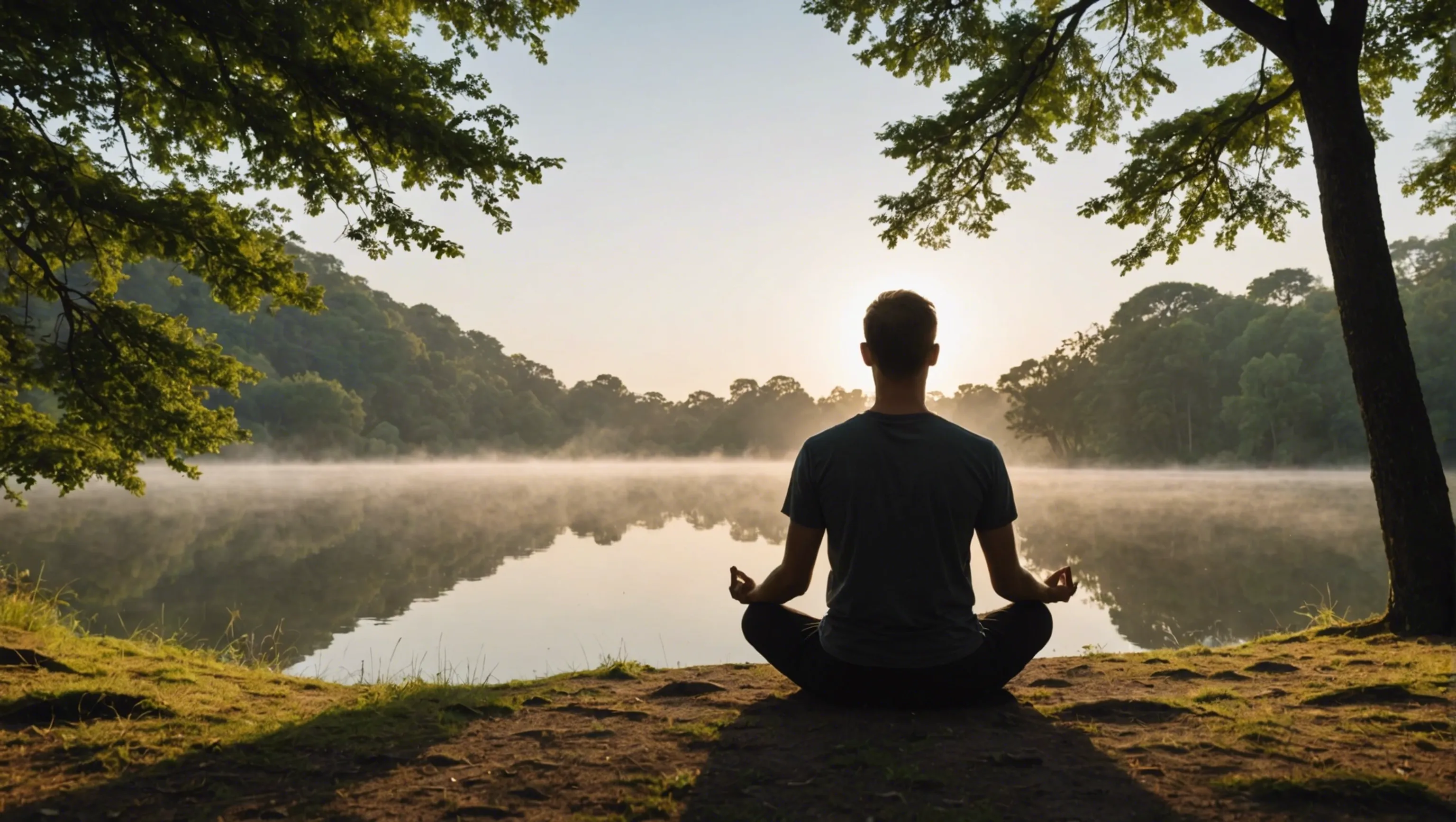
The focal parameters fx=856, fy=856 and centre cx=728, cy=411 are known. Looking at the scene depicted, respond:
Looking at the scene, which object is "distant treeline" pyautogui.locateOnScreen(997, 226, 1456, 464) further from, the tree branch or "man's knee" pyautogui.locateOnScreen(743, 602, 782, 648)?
"man's knee" pyautogui.locateOnScreen(743, 602, 782, 648)

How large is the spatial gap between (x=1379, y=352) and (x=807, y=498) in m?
5.01

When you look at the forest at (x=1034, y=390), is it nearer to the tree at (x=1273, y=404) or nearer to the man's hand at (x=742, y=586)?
the tree at (x=1273, y=404)

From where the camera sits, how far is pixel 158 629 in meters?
11.5

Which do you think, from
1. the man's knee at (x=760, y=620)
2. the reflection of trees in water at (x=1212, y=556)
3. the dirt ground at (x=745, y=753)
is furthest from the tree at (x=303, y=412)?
the man's knee at (x=760, y=620)

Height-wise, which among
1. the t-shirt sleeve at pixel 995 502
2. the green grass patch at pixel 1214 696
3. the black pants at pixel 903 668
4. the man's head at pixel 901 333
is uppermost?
the man's head at pixel 901 333

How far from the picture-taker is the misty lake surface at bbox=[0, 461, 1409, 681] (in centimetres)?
1136

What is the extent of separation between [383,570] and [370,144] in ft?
41.7

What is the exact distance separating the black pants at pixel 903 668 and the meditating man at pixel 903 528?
1 centimetres

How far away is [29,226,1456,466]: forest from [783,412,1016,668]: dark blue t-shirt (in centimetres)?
2612

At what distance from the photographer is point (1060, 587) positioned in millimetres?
3479

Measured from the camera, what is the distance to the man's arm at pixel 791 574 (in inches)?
135

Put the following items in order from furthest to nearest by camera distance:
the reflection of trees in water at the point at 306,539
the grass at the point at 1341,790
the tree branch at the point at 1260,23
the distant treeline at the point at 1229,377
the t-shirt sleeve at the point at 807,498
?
1. the distant treeline at the point at 1229,377
2. the reflection of trees in water at the point at 306,539
3. the tree branch at the point at 1260,23
4. the t-shirt sleeve at the point at 807,498
5. the grass at the point at 1341,790

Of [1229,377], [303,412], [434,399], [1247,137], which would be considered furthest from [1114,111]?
[434,399]

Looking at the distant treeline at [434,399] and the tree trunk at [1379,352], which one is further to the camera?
the distant treeline at [434,399]
